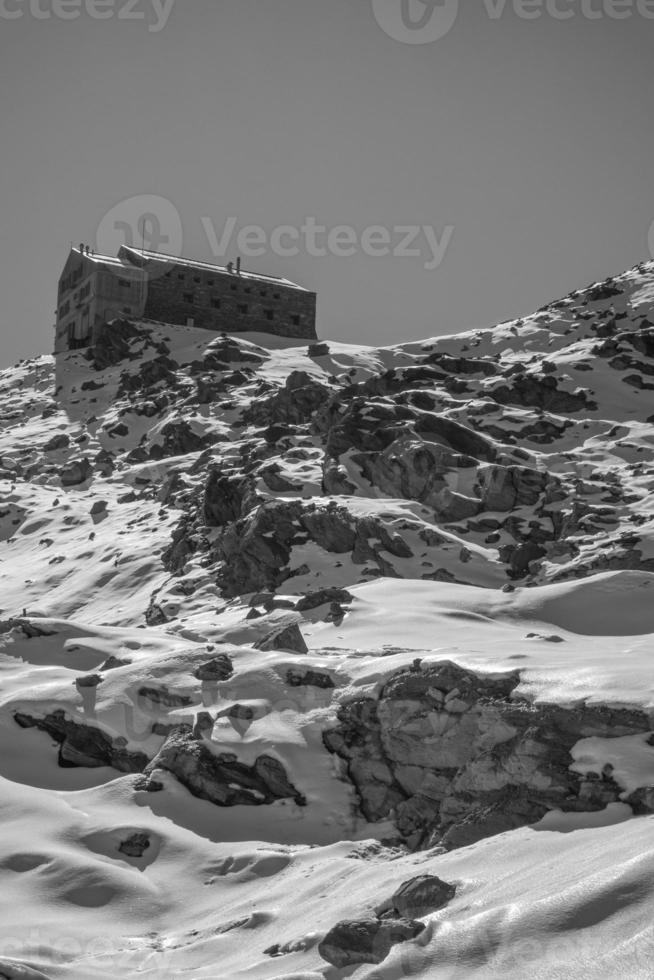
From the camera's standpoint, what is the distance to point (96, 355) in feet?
192

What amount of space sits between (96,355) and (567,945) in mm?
54031

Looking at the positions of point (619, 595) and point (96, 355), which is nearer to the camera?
point (619, 595)

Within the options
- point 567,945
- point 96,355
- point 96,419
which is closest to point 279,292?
point 96,355

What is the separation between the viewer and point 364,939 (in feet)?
28.6

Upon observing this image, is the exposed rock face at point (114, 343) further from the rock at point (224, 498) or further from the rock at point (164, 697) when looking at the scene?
the rock at point (164, 697)

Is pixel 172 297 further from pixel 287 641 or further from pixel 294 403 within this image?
pixel 287 641

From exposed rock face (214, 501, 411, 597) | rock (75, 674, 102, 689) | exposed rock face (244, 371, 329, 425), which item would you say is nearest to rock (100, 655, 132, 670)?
rock (75, 674, 102, 689)

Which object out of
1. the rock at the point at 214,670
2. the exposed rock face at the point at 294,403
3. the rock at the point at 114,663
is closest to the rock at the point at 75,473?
the exposed rock face at the point at 294,403

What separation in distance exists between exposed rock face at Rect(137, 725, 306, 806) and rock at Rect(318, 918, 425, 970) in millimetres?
4181

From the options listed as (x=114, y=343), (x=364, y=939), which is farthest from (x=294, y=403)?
(x=364, y=939)

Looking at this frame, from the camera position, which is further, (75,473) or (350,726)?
(75,473)

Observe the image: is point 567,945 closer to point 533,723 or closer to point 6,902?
point 533,723

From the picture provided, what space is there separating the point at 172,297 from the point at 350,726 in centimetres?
5055

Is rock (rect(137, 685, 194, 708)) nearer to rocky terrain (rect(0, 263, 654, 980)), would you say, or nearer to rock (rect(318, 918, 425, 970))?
rocky terrain (rect(0, 263, 654, 980))
